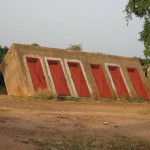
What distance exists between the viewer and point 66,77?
78.9ft

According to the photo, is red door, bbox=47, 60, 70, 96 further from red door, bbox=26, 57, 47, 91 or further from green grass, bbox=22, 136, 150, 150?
green grass, bbox=22, 136, 150, 150

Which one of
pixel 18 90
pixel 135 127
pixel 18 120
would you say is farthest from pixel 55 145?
pixel 18 90

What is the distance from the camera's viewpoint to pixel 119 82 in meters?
26.2

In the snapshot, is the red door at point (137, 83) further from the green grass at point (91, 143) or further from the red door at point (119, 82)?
the green grass at point (91, 143)

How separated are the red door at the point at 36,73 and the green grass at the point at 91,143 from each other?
13.3 metres

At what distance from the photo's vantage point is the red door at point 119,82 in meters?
25.9

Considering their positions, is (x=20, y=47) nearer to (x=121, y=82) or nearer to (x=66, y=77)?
(x=66, y=77)

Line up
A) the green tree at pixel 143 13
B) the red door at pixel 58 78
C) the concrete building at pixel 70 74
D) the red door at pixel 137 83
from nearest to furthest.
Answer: the green tree at pixel 143 13
the concrete building at pixel 70 74
the red door at pixel 58 78
the red door at pixel 137 83

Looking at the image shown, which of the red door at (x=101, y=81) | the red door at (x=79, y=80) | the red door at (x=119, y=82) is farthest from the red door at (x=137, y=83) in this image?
the red door at (x=79, y=80)

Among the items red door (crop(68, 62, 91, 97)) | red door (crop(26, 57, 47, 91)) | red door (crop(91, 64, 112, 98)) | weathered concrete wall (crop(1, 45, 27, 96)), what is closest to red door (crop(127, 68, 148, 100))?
red door (crop(91, 64, 112, 98))

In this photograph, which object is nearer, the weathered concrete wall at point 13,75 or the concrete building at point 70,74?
the weathered concrete wall at point 13,75

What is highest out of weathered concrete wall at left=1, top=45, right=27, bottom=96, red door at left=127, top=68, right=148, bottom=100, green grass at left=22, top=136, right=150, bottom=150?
weathered concrete wall at left=1, top=45, right=27, bottom=96

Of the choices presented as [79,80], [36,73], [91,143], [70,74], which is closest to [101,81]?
[79,80]

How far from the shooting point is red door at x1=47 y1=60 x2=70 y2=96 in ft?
76.7
